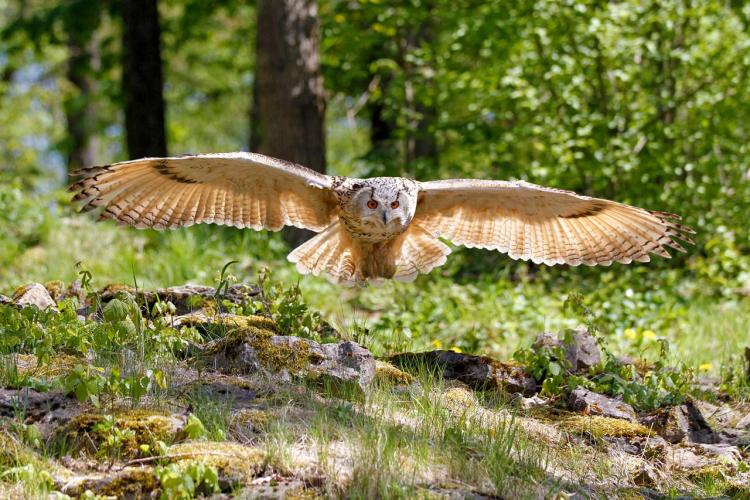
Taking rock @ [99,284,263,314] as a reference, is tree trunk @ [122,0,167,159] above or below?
above

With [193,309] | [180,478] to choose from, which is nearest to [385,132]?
[193,309]

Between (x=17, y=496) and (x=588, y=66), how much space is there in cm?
834

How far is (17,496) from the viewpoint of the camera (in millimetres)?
3414

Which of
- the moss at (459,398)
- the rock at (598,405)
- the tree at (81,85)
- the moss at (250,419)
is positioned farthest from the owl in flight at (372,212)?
the tree at (81,85)

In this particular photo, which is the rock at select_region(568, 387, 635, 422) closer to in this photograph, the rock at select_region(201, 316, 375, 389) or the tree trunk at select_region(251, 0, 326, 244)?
the rock at select_region(201, 316, 375, 389)

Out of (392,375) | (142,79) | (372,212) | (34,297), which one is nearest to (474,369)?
(392,375)

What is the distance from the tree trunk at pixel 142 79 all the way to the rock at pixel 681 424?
838cm

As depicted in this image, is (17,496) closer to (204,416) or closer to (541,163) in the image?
(204,416)

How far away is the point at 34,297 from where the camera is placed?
5559 mm

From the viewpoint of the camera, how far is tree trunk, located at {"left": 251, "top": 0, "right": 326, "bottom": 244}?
9.78 meters

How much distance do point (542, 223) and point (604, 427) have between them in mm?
1978

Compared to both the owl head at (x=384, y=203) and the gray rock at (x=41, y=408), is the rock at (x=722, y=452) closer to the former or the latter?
the owl head at (x=384, y=203)

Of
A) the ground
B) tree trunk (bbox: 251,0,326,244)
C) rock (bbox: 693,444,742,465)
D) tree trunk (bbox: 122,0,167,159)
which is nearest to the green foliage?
the ground

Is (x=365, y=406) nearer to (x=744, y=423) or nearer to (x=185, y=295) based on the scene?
(x=185, y=295)
